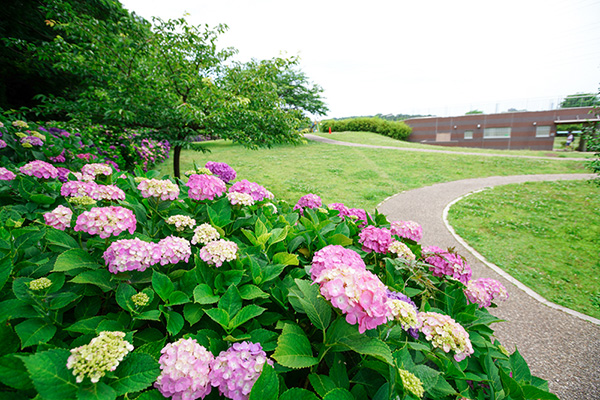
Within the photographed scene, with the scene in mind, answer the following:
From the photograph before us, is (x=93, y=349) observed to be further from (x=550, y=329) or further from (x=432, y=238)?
(x=432, y=238)

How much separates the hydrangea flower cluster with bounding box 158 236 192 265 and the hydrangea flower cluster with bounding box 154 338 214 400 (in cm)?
40

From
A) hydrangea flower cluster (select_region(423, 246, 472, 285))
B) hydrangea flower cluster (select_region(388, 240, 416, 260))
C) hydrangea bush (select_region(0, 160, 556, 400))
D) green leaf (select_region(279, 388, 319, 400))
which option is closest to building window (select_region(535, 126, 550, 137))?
hydrangea flower cluster (select_region(423, 246, 472, 285))

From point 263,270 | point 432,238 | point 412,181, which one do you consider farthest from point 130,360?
point 412,181

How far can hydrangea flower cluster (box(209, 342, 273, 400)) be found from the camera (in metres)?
0.74

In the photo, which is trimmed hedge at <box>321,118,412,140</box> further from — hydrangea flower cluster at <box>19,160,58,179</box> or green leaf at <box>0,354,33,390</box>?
green leaf at <box>0,354,33,390</box>

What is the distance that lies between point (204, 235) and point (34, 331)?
1.96 feet

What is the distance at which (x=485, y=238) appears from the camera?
5.64m

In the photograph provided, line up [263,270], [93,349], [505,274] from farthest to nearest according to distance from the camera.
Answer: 1. [505,274]
2. [263,270]
3. [93,349]

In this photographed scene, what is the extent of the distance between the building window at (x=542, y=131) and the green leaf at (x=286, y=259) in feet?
127

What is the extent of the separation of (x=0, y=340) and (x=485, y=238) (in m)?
6.88

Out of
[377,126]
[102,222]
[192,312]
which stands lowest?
[192,312]

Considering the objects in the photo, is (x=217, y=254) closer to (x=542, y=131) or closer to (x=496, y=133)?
(x=496, y=133)

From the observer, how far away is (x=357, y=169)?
11.8m

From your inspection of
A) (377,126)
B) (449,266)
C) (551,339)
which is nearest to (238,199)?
(449,266)
